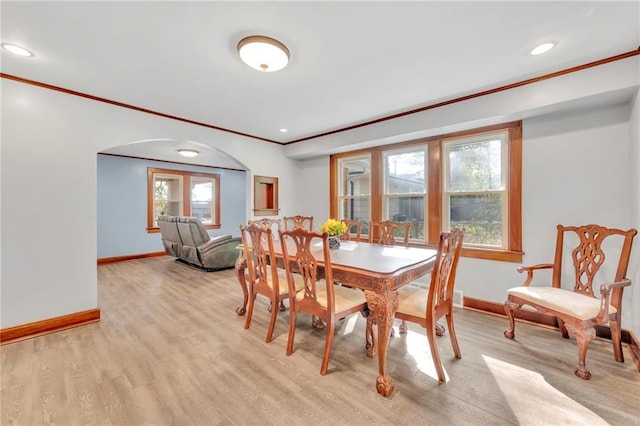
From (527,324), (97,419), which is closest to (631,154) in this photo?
(527,324)

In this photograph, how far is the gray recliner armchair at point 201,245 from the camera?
496 centimetres

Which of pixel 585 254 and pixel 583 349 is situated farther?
pixel 585 254

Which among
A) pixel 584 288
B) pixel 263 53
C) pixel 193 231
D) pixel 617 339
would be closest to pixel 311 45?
pixel 263 53

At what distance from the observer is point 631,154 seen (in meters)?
2.40

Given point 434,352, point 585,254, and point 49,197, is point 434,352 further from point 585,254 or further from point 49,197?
point 49,197

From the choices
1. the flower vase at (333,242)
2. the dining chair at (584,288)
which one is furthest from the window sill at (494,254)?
the flower vase at (333,242)

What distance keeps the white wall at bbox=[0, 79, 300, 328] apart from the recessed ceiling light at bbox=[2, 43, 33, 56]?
612 millimetres

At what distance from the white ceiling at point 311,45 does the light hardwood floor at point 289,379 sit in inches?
98.1

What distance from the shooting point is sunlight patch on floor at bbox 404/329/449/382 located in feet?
6.63

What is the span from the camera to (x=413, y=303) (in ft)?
6.89

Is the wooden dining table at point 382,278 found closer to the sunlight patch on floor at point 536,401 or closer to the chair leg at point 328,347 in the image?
the chair leg at point 328,347

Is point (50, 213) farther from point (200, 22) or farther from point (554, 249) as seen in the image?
point (554, 249)

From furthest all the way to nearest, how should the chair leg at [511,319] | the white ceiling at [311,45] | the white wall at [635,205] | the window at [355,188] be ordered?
the window at [355,188] → the chair leg at [511,319] → the white wall at [635,205] → the white ceiling at [311,45]

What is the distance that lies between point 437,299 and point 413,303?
7.4 inches
